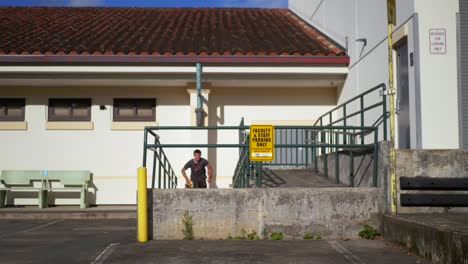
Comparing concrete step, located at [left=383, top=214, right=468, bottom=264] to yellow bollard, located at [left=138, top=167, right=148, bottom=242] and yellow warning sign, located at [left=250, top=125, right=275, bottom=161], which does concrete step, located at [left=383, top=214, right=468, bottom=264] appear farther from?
yellow bollard, located at [left=138, top=167, right=148, bottom=242]

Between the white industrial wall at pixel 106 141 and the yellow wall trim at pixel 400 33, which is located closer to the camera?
the yellow wall trim at pixel 400 33

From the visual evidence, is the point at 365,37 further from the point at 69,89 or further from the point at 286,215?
the point at 69,89

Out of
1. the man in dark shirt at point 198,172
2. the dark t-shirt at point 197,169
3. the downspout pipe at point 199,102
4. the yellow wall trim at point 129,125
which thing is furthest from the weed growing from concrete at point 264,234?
the yellow wall trim at point 129,125

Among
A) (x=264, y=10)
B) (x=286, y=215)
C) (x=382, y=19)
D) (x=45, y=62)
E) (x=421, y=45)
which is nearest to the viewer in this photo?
(x=286, y=215)

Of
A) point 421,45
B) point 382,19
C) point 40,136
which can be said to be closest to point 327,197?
point 421,45

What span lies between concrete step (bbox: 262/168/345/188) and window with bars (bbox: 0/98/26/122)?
694 centimetres

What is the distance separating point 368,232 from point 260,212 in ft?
5.26

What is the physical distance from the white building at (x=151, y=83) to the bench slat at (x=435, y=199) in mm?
3985

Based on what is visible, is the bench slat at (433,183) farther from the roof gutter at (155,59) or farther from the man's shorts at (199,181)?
the roof gutter at (155,59)

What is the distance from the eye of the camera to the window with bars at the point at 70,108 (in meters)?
15.1

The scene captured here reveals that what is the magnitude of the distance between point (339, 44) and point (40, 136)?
813cm

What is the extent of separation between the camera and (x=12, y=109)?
1518cm

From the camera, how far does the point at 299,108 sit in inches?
602

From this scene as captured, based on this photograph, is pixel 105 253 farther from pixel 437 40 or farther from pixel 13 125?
pixel 13 125
